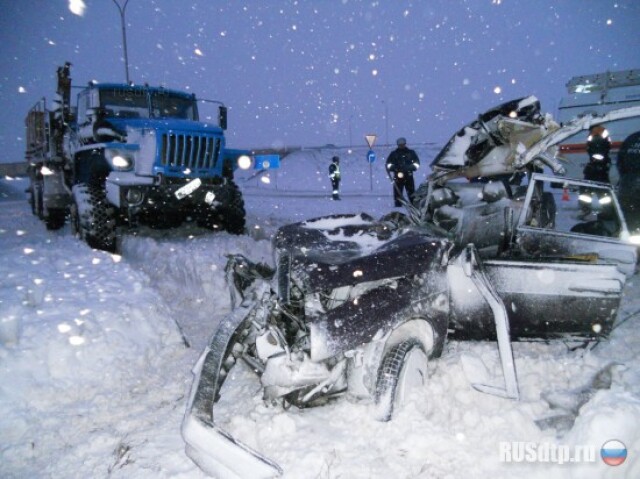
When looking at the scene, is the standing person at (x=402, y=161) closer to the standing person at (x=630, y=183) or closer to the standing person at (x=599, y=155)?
the standing person at (x=599, y=155)

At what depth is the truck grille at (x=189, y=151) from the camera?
267 inches

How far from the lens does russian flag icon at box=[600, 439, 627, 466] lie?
2.18 metres

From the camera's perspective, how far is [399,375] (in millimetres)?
2691

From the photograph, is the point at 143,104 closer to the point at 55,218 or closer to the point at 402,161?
the point at 55,218

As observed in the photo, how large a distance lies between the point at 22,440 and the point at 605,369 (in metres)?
4.31

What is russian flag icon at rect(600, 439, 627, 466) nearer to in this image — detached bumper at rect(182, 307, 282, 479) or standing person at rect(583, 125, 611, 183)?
detached bumper at rect(182, 307, 282, 479)

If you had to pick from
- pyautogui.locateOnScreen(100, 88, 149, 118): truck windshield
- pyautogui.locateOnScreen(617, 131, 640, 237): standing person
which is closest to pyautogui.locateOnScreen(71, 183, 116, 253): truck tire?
pyautogui.locateOnScreen(100, 88, 149, 118): truck windshield

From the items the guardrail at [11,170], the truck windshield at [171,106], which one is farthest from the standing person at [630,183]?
the guardrail at [11,170]

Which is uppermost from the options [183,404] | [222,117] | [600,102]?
[600,102]

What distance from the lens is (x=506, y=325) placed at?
2.91 m

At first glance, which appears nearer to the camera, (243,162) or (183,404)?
(183,404)

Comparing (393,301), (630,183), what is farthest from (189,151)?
(630,183)

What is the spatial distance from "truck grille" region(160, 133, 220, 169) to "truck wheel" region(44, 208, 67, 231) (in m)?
4.59

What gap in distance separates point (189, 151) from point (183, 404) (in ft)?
16.0
